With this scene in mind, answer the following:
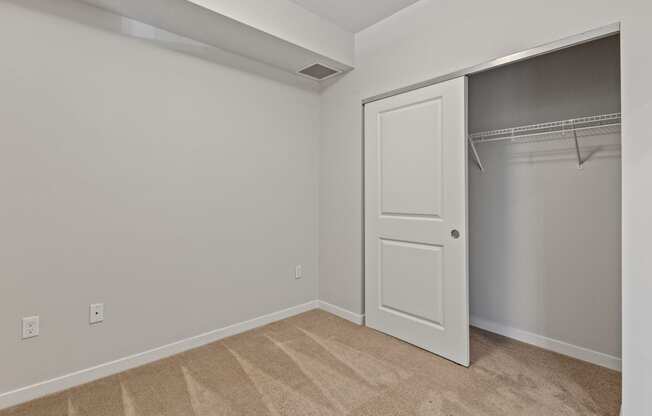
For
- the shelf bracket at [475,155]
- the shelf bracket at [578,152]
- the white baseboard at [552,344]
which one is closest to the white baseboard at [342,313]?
the white baseboard at [552,344]

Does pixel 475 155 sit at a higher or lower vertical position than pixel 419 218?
higher

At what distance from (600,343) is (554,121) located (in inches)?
60.3

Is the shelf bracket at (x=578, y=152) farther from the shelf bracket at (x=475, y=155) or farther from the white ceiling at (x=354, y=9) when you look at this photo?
the white ceiling at (x=354, y=9)

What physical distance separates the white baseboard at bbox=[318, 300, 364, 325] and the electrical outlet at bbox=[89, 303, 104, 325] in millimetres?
1856

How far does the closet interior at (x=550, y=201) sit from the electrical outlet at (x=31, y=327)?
120 inches

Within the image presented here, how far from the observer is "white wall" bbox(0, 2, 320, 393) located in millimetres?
1845

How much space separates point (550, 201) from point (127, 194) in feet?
9.63

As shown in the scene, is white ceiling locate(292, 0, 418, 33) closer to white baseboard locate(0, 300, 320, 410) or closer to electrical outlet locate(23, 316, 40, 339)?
white baseboard locate(0, 300, 320, 410)

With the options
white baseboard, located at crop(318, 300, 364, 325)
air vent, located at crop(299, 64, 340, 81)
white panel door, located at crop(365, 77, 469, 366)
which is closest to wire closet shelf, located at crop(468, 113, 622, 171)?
white panel door, located at crop(365, 77, 469, 366)

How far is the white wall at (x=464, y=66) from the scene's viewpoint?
1.54 metres

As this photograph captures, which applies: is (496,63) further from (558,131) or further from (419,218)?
(419,218)

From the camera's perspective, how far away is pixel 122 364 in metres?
2.16

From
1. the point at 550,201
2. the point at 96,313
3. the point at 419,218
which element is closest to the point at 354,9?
the point at 419,218

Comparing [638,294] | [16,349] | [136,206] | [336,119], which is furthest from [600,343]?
[16,349]
